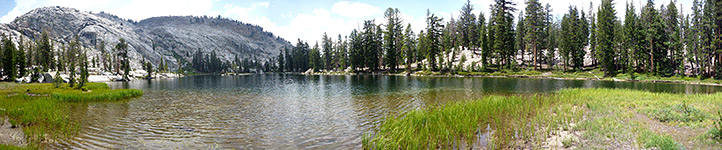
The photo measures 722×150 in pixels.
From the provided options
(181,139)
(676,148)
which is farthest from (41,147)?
(676,148)

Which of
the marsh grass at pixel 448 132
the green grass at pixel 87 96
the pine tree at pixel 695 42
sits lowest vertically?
the marsh grass at pixel 448 132

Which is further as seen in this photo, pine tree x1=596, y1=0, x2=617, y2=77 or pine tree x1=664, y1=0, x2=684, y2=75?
pine tree x1=596, y1=0, x2=617, y2=77

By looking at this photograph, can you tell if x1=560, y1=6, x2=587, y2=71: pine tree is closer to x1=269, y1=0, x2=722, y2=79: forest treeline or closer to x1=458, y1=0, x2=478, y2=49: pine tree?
x1=269, y1=0, x2=722, y2=79: forest treeline

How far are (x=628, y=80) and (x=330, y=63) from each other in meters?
102

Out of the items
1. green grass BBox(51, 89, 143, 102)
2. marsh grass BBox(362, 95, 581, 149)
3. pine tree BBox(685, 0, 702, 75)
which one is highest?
pine tree BBox(685, 0, 702, 75)

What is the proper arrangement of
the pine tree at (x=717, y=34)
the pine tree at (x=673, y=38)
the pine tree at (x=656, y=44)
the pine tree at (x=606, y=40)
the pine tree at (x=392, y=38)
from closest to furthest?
the pine tree at (x=717, y=34), the pine tree at (x=656, y=44), the pine tree at (x=673, y=38), the pine tree at (x=606, y=40), the pine tree at (x=392, y=38)

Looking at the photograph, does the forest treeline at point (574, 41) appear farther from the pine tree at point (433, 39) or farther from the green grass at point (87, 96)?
the green grass at point (87, 96)

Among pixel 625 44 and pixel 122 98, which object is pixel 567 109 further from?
pixel 625 44

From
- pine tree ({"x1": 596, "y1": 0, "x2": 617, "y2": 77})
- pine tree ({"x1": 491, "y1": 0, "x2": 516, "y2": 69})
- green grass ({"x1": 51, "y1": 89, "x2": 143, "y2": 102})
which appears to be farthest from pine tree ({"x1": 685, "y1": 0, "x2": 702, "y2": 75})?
green grass ({"x1": 51, "y1": 89, "x2": 143, "y2": 102})

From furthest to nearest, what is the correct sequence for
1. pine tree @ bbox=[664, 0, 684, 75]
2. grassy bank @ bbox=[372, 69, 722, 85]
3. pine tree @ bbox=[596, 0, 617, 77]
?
pine tree @ bbox=[596, 0, 617, 77] < pine tree @ bbox=[664, 0, 684, 75] < grassy bank @ bbox=[372, 69, 722, 85]

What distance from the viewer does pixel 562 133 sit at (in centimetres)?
1120

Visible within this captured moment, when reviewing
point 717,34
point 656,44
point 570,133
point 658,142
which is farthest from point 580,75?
point 658,142

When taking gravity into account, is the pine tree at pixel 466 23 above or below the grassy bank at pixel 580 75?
above

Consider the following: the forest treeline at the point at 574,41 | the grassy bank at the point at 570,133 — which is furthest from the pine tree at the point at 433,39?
the grassy bank at the point at 570,133
